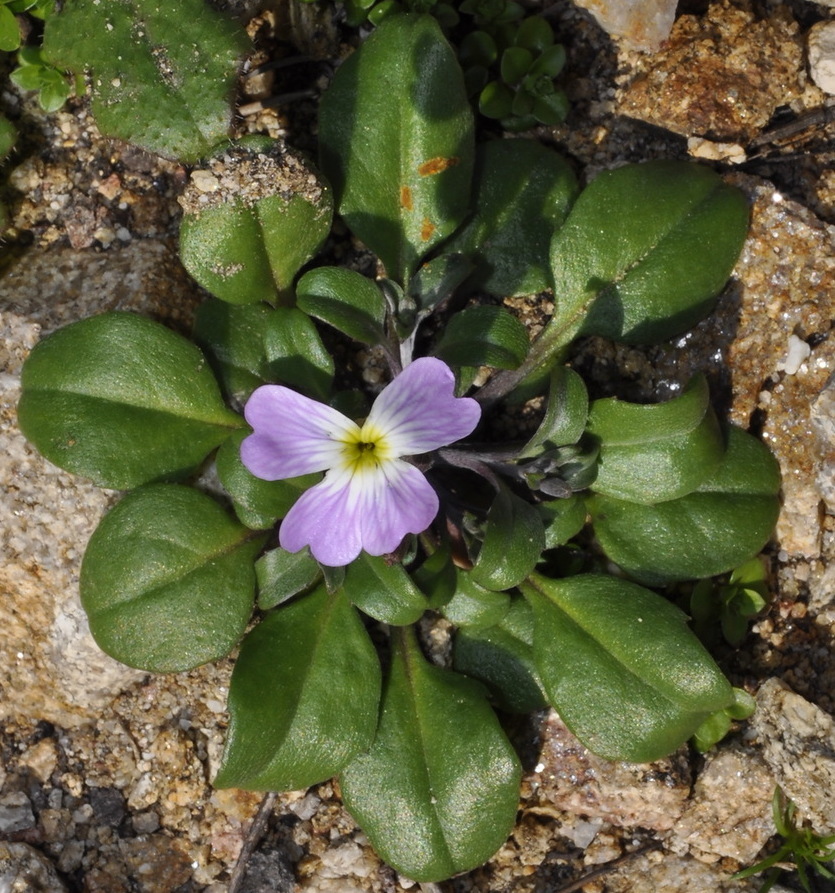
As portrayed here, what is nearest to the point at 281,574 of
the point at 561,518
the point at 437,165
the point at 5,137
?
the point at 561,518

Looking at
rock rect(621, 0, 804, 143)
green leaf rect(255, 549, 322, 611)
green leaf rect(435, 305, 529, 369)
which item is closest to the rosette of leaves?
rock rect(621, 0, 804, 143)

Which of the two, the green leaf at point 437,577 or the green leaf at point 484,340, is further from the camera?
the green leaf at point 437,577

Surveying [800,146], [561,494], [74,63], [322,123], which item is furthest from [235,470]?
[800,146]

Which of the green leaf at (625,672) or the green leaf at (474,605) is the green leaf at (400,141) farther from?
the green leaf at (625,672)

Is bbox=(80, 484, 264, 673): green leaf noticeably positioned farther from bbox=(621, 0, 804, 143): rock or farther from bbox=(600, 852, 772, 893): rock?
bbox=(621, 0, 804, 143): rock

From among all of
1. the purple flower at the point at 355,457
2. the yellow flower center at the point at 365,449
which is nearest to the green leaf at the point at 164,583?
the purple flower at the point at 355,457

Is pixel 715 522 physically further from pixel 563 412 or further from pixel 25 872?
→ pixel 25 872

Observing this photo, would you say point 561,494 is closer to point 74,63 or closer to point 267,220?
point 267,220
